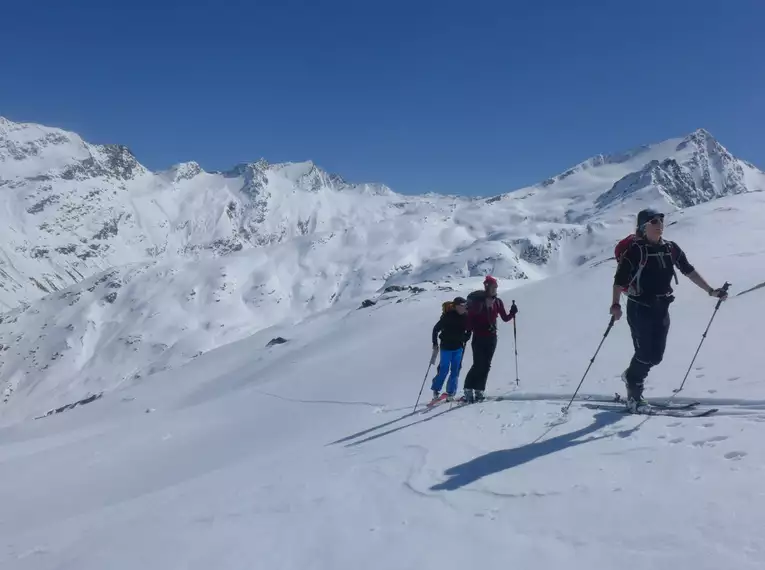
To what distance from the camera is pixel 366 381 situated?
58.4 ft

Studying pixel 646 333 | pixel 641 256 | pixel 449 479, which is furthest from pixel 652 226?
pixel 449 479

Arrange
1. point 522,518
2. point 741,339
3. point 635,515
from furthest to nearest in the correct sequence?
point 741,339 → point 522,518 → point 635,515

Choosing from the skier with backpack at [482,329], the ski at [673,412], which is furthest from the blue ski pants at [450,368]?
the ski at [673,412]

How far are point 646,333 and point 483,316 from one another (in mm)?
3567

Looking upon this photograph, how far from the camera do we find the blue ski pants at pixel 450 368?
11852 millimetres

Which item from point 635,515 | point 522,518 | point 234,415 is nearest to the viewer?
point 635,515

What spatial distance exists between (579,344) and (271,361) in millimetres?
18130

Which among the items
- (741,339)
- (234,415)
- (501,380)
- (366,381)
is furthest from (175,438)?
(741,339)

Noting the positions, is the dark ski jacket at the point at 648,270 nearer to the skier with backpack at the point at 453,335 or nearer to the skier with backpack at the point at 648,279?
the skier with backpack at the point at 648,279

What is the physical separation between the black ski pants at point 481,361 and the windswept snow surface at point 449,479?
21.3 inches

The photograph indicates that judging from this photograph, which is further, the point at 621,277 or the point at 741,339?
the point at 741,339

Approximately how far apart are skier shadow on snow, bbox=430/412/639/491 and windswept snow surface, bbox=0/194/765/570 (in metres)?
0.03

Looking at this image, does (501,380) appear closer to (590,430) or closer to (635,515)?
(590,430)

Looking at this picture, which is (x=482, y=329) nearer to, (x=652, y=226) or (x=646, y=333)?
(x=646, y=333)
